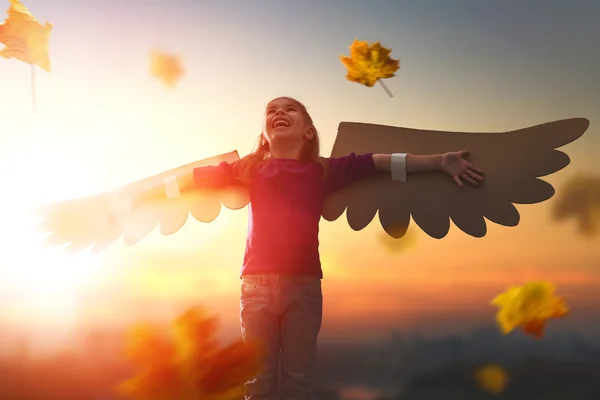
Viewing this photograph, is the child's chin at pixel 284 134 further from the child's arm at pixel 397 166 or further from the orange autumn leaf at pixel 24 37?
the orange autumn leaf at pixel 24 37

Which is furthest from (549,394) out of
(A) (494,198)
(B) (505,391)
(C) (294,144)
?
(C) (294,144)

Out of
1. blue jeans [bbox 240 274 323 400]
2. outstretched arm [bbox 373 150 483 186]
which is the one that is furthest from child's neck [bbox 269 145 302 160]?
blue jeans [bbox 240 274 323 400]

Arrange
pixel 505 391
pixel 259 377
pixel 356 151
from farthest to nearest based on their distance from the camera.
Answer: pixel 505 391, pixel 356 151, pixel 259 377

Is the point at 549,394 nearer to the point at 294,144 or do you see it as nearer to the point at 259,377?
the point at 259,377

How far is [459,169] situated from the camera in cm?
151

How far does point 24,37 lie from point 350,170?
115 cm

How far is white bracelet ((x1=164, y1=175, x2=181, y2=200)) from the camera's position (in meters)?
1.63

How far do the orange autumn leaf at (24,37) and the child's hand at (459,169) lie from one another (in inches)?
53.2

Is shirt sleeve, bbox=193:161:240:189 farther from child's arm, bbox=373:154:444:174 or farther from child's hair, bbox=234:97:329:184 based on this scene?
child's arm, bbox=373:154:444:174

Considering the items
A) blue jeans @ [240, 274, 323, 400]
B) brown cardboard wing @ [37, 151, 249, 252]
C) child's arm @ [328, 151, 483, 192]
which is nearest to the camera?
blue jeans @ [240, 274, 323, 400]

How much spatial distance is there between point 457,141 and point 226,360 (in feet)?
2.92

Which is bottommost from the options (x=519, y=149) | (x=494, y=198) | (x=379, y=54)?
(x=494, y=198)

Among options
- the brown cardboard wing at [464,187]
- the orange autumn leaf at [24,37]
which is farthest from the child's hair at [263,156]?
the orange autumn leaf at [24,37]

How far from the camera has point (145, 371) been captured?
1701mm
